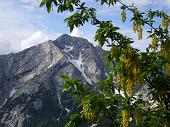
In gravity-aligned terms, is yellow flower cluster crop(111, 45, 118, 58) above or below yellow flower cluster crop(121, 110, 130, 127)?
above

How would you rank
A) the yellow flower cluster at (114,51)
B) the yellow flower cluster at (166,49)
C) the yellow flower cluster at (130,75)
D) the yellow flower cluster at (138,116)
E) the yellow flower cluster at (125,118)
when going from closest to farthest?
the yellow flower cluster at (125,118), the yellow flower cluster at (138,116), the yellow flower cluster at (130,75), the yellow flower cluster at (114,51), the yellow flower cluster at (166,49)

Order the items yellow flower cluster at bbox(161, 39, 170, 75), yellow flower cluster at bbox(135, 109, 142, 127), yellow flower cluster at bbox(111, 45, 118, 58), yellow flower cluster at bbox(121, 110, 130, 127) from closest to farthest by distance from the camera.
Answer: yellow flower cluster at bbox(121, 110, 130, 127)
yellow flower cluster at bbox(135, 109, 142, 127)
yellow flower cluster at bbox(111, 45, 118, 58)
yellow flower cluster at bbox(161, 39, 170, 75)

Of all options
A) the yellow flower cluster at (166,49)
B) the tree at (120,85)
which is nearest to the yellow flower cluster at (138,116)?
the tree at (120,85)

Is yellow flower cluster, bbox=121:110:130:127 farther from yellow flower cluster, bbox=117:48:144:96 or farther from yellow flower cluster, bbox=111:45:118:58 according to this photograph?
yellow flower cluster, bbox=111:45:118:58

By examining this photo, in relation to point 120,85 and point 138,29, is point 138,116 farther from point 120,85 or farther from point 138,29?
point 138,29

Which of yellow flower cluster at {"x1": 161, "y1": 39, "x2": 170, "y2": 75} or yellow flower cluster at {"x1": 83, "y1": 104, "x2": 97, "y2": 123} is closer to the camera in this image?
yellow flower cluster at {"x1": 83, "y1": 104, "x2": 97, "y2": 123}

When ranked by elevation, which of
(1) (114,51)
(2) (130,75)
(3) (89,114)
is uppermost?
(1) (114,51)

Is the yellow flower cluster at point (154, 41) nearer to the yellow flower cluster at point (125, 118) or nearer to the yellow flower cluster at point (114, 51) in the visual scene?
the yellow flower cluster at point (114, 51)

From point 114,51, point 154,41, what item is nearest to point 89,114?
point 114,51

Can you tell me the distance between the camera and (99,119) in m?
13.4

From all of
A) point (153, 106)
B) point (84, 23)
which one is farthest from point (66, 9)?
point (153, 106)

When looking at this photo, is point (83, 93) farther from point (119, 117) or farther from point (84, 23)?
point (84, 23)

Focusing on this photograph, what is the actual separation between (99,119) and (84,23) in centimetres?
370

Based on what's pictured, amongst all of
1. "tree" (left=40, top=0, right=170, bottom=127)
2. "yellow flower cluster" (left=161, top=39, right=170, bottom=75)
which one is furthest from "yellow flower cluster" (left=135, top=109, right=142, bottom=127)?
"yellow flower cluster" (left=161, top=39, right=170, bottom=75)
